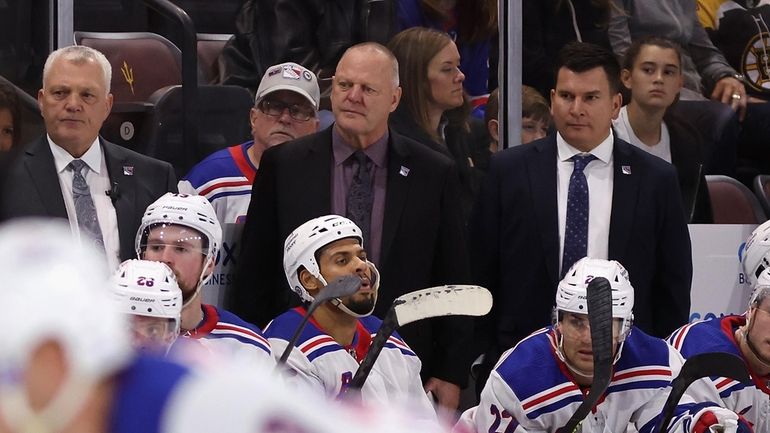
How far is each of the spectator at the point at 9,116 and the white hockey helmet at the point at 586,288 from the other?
1.62 m

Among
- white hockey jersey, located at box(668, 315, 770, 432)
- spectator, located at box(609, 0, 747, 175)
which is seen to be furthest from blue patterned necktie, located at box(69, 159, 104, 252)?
spectator, located at box(609, 0, 747, 175)

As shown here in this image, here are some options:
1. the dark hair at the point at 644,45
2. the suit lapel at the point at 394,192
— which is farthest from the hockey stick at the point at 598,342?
the dark hair at the point at 644,45

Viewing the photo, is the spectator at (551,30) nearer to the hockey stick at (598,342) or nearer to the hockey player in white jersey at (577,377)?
the hockey player in white jersey at (577,377)

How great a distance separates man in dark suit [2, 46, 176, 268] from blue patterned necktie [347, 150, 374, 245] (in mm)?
558

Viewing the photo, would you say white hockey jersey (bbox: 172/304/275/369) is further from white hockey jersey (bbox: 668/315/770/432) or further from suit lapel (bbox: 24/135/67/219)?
white hockey jersey (bbox: 668/315/770/432)

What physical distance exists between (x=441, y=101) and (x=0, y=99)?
1380mm

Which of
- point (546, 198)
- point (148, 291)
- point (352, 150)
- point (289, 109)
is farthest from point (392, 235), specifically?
point (148, 291)

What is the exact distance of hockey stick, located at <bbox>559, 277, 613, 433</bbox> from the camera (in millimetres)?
3324

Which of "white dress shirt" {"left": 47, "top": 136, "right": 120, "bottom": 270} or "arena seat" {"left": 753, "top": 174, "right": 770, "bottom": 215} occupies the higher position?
"white dress shirt" {"left": 47, "top": 136, "right": 120, "bottom": 270}

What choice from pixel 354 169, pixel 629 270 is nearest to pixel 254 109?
pixel 354 169

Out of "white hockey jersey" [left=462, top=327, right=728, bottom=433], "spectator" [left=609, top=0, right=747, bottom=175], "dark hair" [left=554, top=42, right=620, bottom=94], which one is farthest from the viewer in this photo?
"spectator" [left=609, top=0, right=747, bottom=175]

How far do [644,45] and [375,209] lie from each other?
1.27m

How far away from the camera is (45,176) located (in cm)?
366

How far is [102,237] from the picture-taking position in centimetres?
364
